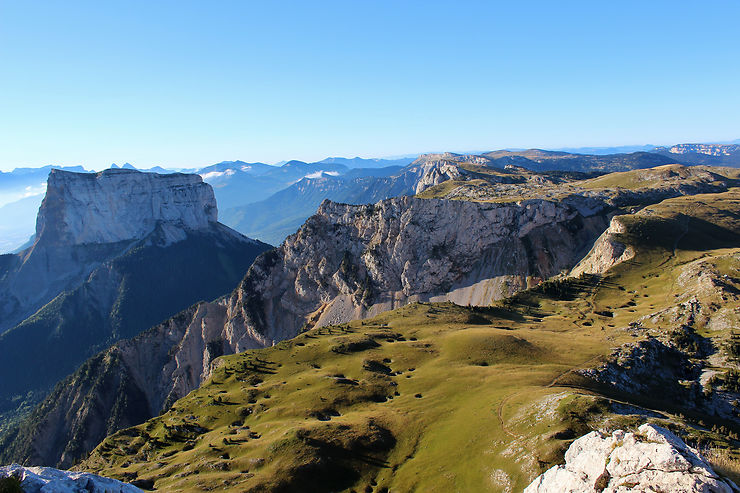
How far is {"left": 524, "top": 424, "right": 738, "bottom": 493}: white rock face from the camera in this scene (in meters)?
25.0

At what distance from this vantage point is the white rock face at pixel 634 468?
25.0 metres

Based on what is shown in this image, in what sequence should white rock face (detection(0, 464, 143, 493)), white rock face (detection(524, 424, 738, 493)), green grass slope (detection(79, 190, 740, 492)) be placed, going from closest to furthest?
white rock face (detection(524, 424, 738, 493)) < white rock face (detection(0, 464, 143, 493)) < green grass slope (detection(79, 190, 740, 492))

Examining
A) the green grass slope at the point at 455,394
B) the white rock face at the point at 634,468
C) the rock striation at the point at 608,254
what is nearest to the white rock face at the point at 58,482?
→ the white rock face at the point at 634,468

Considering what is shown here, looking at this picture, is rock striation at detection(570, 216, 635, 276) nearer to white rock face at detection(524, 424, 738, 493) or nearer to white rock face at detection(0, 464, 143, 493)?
white rock face at detection(524, 424, 738, 493)

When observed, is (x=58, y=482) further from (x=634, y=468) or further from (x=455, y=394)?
(x=455, y=394)

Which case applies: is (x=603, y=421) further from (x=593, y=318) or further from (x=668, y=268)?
(x=668, y=268)

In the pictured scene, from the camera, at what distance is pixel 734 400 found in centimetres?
8444

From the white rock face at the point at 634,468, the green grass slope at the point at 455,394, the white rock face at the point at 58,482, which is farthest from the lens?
the green grass slope at the point at 455,394

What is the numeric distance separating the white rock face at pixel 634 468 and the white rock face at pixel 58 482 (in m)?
32.6

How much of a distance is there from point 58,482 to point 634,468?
37.9 m

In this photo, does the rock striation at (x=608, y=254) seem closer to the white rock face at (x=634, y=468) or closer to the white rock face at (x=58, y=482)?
the white rock face at (x=634, y=468)

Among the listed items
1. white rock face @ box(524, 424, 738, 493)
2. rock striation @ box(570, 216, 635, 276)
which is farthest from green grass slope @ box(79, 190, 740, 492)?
white rock face @ box(524, 424, 738, 493)

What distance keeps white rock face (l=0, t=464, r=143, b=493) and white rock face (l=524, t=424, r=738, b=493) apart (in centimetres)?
3258

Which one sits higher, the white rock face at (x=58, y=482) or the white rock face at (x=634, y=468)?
the white rock face at (x=58, y=482)
